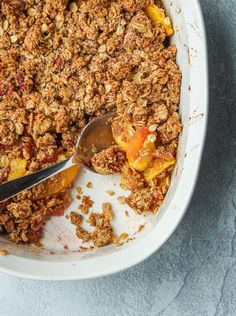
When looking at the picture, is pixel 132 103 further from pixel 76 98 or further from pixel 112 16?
pixel 112 16

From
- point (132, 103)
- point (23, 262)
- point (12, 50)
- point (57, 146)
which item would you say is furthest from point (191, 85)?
point (23, 262)

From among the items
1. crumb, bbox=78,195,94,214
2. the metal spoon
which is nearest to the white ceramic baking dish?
crumb, bbox=78,195,94,214

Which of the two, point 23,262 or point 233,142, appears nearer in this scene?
point 23,262

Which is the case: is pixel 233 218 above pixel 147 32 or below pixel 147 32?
below

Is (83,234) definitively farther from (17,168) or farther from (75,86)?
(75,86)

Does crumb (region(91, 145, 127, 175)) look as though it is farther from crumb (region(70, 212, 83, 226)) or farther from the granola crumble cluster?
crumb (region(70, 212, 83, 226))

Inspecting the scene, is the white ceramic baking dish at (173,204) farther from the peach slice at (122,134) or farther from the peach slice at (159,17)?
the peach slice at (122,134)

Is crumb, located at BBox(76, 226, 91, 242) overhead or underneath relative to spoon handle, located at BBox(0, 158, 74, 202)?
underneath
